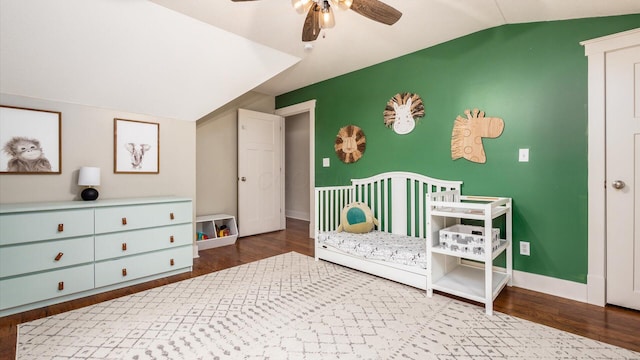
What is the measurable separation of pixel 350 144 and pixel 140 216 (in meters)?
2.50

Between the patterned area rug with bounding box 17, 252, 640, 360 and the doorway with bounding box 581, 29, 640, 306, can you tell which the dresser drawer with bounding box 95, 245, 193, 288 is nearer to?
the patterned area rug with bounding box 17, 252, 640, 360

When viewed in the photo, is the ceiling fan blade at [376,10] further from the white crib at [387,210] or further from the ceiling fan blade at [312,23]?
the white crib at [387,210]

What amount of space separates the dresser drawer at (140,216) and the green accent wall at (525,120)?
7.88 ft

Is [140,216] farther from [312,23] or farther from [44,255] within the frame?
[312,23]

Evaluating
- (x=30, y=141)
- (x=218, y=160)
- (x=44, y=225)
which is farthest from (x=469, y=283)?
(x=30, y=141)

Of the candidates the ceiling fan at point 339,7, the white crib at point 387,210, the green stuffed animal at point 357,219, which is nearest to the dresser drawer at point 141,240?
the white crib at point 387,210

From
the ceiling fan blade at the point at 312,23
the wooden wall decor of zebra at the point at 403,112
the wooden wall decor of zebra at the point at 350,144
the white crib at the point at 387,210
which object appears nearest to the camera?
the ceiling fan blade at the point at 312,23

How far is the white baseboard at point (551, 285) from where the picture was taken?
2193 mm

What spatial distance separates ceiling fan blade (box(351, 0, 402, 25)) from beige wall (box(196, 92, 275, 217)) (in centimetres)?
297

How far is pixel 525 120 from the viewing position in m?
2.42

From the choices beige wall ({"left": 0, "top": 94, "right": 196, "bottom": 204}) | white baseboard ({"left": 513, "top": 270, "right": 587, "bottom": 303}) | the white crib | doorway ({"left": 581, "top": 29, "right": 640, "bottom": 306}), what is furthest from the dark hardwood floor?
beige wall ({"left": 0, "top": 94, "right": 196, "bottom": 204})

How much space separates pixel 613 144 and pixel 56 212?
416cm

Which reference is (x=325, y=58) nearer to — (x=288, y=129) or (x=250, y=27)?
(x=250, y=27)

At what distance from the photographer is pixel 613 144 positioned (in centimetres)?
206
